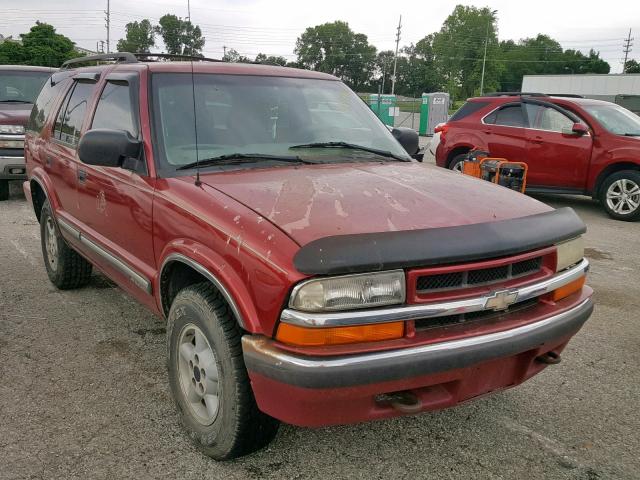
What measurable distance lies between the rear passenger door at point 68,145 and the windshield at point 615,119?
Result: 7504 millimetres

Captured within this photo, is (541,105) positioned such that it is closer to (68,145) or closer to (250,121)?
(250,121)

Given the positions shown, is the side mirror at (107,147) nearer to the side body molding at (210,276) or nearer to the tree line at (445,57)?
the side body molding at (210,276)

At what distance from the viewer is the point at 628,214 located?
838 cm

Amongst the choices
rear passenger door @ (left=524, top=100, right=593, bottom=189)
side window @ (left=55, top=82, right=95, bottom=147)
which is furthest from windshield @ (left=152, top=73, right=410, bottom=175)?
rear passenger door @ (left=524, top=100, right=593, bottom=189)

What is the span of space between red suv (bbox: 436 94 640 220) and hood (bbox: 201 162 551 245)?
6342 mm

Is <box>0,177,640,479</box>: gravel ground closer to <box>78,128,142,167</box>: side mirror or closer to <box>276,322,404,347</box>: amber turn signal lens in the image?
<box>276,322,404,347</box>: amber turn signal lens

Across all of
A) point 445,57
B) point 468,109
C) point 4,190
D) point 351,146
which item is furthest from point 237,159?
point 445,57

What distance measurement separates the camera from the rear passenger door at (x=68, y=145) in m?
4.04

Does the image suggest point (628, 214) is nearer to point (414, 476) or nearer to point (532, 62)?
A: point (414, 476)

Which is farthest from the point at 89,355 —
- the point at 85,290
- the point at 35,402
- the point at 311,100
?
the point at 311,100

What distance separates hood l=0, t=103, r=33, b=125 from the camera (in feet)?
28.0

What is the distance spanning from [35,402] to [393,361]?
6.89 ft

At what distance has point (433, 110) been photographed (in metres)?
25.9

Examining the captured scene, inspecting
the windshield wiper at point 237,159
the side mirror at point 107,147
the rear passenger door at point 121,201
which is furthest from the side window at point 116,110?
the windshield wiper at point 237,159
